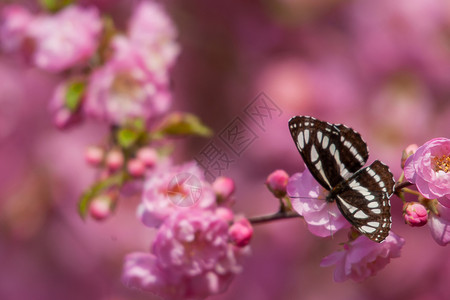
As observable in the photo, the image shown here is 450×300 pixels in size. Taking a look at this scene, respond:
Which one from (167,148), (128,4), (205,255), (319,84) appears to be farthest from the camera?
(319,84)

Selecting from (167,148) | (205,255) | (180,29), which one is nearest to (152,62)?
(167,148)

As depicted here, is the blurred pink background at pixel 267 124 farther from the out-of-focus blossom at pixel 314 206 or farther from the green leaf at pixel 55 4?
the out-of-focus blossom at pixel 314 206

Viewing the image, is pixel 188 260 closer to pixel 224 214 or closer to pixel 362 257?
pixel 224 214

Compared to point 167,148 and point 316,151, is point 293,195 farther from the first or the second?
point 167,148

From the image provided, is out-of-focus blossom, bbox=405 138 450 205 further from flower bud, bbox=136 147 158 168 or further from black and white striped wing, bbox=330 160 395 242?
flower bud, bbox=136 147 158 168

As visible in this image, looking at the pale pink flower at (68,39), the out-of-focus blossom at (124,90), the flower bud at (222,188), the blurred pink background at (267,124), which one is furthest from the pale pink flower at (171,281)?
the blurred pink background at (267,124)

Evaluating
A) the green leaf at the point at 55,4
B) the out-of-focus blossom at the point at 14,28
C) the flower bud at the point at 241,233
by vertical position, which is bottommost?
the flower bud at the point at 241,233
